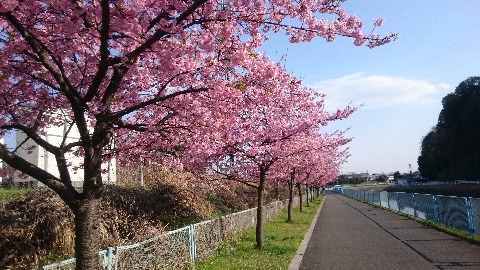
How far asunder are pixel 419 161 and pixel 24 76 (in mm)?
87909

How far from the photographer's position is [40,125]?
6.73m

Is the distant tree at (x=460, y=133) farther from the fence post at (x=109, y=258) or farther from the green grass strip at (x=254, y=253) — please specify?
the fence post at (x=109, y=258)

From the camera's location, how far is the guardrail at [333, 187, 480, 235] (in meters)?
13.4

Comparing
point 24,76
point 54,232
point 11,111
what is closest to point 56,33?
point 24,76

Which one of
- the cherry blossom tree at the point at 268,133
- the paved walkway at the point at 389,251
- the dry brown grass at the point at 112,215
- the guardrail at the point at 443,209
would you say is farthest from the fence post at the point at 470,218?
the dry brown grass at the point at 112,215

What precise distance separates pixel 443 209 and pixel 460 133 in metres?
48.1

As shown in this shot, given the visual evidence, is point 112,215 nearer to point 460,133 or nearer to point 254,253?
point 254,253

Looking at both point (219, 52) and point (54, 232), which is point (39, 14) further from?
point (54, 232)

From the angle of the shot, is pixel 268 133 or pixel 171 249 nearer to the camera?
pixel 171 249

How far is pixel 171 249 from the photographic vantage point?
8438 mm

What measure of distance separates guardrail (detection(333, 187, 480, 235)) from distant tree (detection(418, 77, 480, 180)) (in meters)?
34.5

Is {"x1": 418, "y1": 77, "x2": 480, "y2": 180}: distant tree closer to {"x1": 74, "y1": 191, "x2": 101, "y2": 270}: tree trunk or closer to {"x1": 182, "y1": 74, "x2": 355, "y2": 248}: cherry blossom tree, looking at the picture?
{"x1": 182, "y1": 74, "x2": 355, "y2": 248}: cherry blossom tree

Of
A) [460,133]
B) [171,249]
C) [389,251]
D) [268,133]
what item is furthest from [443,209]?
[460,133]

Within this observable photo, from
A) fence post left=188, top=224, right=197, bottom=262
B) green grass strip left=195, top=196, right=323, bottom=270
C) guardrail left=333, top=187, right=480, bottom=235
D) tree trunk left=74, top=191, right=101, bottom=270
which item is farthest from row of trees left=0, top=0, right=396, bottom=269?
Answer: guardrail left=333, top=187, right=480, bottom=235
